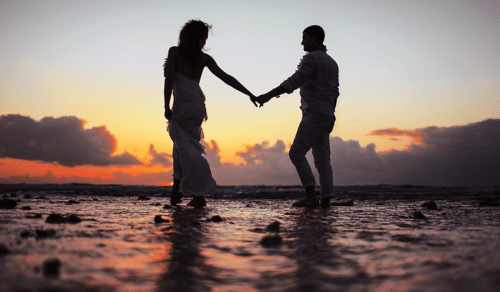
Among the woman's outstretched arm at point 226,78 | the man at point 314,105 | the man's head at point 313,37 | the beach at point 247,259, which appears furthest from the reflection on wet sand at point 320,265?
the man's head at point 313,37

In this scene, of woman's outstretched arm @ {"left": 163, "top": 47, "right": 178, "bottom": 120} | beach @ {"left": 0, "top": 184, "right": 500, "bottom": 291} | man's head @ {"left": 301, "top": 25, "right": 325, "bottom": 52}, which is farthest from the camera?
man's head @ {"left": 301, "top": 25, "right": 325, "bottom": 52}

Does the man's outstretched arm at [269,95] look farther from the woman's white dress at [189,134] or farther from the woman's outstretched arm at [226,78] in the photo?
the woman's white dress at [189,134]

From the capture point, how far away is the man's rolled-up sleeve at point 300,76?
528cm

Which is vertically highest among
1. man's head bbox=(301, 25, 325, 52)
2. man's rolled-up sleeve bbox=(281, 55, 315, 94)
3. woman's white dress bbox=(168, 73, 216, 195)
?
man's head bbox=(301, 25, 325, 52)

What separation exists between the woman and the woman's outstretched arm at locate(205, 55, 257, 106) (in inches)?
6.3

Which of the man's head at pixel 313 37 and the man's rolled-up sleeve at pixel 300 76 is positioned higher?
the man's head at pixel 313 37

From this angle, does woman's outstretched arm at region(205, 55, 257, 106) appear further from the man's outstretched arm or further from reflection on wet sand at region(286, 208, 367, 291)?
reflection on wet sand at region(286, 208, 367, 291)

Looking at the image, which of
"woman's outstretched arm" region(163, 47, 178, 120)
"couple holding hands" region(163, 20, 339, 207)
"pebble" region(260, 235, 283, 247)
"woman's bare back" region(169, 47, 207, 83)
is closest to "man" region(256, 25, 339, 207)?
"couple holding hands" region(163, 20, 339, 207)

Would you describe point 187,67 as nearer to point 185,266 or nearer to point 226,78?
point 226,78

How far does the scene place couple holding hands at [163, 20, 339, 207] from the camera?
505cm

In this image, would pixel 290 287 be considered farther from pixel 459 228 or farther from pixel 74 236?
pixel 459 228

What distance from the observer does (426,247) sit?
183 centimetres

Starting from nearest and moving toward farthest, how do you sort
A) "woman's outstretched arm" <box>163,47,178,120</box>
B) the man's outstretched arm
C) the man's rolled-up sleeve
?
1. "woman's outstretched arm" <box>163,47,178,120</box>
2. the man's rolled-up sleeve
3. the man's outstretched arm

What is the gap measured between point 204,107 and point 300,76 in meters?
1.49
